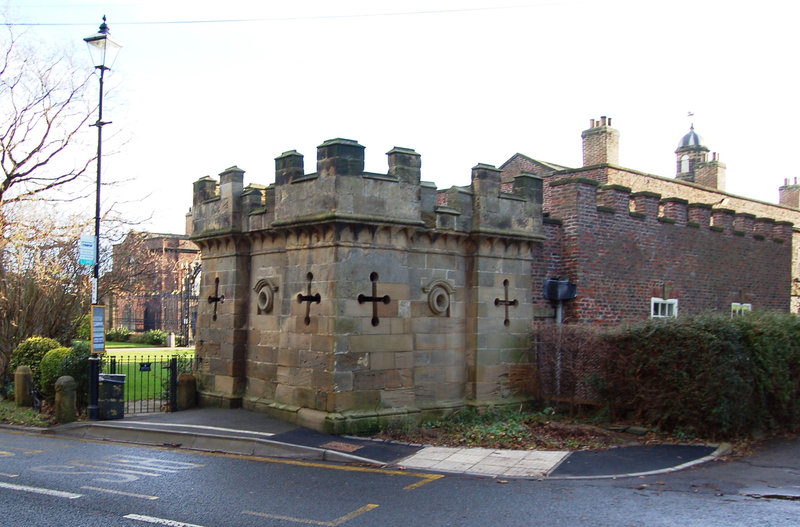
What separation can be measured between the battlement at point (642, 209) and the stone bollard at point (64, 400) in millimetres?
10732

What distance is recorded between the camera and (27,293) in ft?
59.4

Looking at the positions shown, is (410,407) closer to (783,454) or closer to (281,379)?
(281,379)

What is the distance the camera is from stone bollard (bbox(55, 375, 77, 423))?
13.5 metres

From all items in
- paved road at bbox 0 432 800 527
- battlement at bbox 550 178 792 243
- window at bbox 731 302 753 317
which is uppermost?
battlement at bbox 550 178 792 243

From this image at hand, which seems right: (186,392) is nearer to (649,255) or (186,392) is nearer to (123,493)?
(123,493)

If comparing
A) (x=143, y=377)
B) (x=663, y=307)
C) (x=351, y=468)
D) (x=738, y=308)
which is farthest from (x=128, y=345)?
(x=351, y=468)

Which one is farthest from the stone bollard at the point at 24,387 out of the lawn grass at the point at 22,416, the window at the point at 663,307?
the window at the point at 663,307

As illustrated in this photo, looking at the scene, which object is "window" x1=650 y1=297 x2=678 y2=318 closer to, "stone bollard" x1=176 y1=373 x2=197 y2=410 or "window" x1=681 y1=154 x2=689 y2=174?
"stone bollard" x1=176 y1=373 x2=197 y2=410

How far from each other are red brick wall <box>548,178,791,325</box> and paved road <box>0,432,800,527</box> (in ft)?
19.0

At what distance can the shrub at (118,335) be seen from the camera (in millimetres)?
40812

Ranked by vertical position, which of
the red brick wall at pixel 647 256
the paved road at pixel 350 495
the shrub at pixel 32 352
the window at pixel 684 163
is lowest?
the paved road at pixel 350 495

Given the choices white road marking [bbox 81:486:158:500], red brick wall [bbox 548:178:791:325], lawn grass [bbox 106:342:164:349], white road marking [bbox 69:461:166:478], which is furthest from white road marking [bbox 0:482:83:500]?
lawn grass [bbox 106:342:164:349]

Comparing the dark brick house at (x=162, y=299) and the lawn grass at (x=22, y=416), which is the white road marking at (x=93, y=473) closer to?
the lawn grass at (x=22, y=416)

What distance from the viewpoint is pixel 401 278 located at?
12.2 metres
